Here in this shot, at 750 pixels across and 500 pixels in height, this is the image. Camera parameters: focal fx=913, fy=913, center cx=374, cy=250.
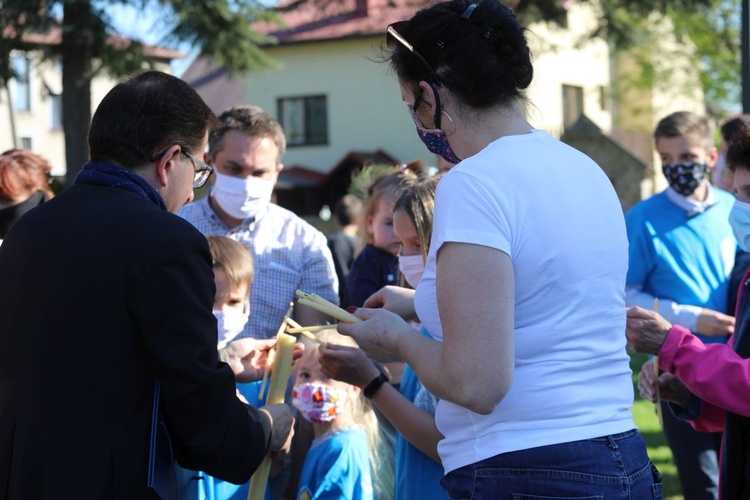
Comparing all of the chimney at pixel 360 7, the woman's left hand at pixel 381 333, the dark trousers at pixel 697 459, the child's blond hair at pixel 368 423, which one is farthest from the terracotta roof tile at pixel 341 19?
the woman's left hand at pixel 381 333

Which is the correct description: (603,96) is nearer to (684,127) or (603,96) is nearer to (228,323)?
(684,127)

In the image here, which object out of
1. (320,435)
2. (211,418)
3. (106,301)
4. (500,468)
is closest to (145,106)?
(106,301)

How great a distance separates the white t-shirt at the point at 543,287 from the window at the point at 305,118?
31516mm

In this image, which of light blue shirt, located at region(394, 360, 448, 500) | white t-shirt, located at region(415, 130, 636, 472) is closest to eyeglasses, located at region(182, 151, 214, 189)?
white t-shirt, located at region(415, 130, 636, 472)

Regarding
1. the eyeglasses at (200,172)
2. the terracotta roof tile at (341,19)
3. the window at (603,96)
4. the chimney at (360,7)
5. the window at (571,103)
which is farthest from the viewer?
the window at (603,96)

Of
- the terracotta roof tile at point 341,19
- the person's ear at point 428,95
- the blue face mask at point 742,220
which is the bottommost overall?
the blue face mask at point 742,220

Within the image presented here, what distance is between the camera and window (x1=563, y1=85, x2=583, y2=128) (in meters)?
34.5

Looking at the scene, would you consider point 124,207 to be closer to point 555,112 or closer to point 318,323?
point 318,323

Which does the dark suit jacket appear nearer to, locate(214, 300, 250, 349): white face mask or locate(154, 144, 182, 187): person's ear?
locate(154, 144, 182, 187): person's ear

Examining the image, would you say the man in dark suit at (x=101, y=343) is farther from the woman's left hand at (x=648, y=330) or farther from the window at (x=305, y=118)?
the window at (x=305, y=118)

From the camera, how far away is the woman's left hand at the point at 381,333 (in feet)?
7.61

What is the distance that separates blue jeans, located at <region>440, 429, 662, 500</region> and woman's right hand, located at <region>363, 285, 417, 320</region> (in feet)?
3.25

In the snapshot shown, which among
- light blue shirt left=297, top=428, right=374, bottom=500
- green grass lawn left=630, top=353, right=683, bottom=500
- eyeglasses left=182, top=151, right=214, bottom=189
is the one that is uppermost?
eyeglasses left=182, top=151, right=214, bottom=189

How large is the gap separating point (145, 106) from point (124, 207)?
12.5 inches
